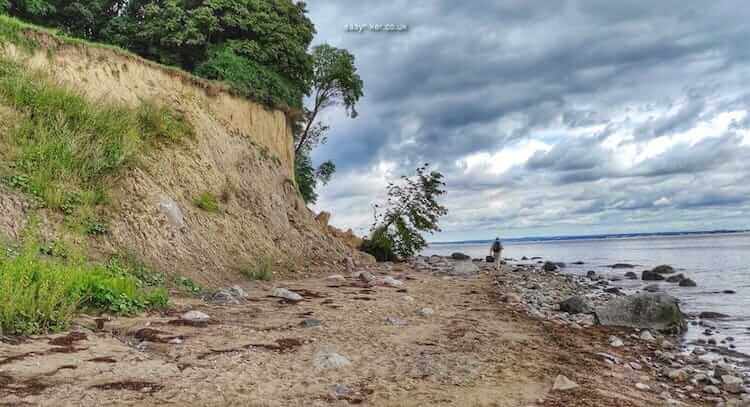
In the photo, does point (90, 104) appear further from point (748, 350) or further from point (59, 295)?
point (748, 350)

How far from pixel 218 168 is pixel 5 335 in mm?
10679

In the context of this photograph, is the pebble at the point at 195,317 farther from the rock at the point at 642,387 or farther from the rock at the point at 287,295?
the rock at the point at 642,387

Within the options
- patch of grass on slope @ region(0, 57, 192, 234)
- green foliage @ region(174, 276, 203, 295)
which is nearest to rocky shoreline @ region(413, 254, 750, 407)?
green foliage @ region(174, 276, 203, 295)

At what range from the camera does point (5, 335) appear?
5.37m

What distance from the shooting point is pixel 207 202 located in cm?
1418

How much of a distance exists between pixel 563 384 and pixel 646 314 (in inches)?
241

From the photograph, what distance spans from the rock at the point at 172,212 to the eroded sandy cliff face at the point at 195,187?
0.04 meters

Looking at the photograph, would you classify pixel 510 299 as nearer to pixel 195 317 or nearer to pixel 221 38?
pixel 195 317

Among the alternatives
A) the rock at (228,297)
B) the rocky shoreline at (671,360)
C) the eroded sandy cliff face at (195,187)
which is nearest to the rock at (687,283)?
the rocky shoreline at (671,360)

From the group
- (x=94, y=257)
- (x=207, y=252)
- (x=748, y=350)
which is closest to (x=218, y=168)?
(x=207, y=252)

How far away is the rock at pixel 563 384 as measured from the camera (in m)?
5.24

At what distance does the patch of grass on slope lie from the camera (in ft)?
33.1

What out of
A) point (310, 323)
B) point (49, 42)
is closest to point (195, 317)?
point (310, 323)

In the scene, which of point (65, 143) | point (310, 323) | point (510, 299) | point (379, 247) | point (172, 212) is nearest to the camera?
point (310, 323)
